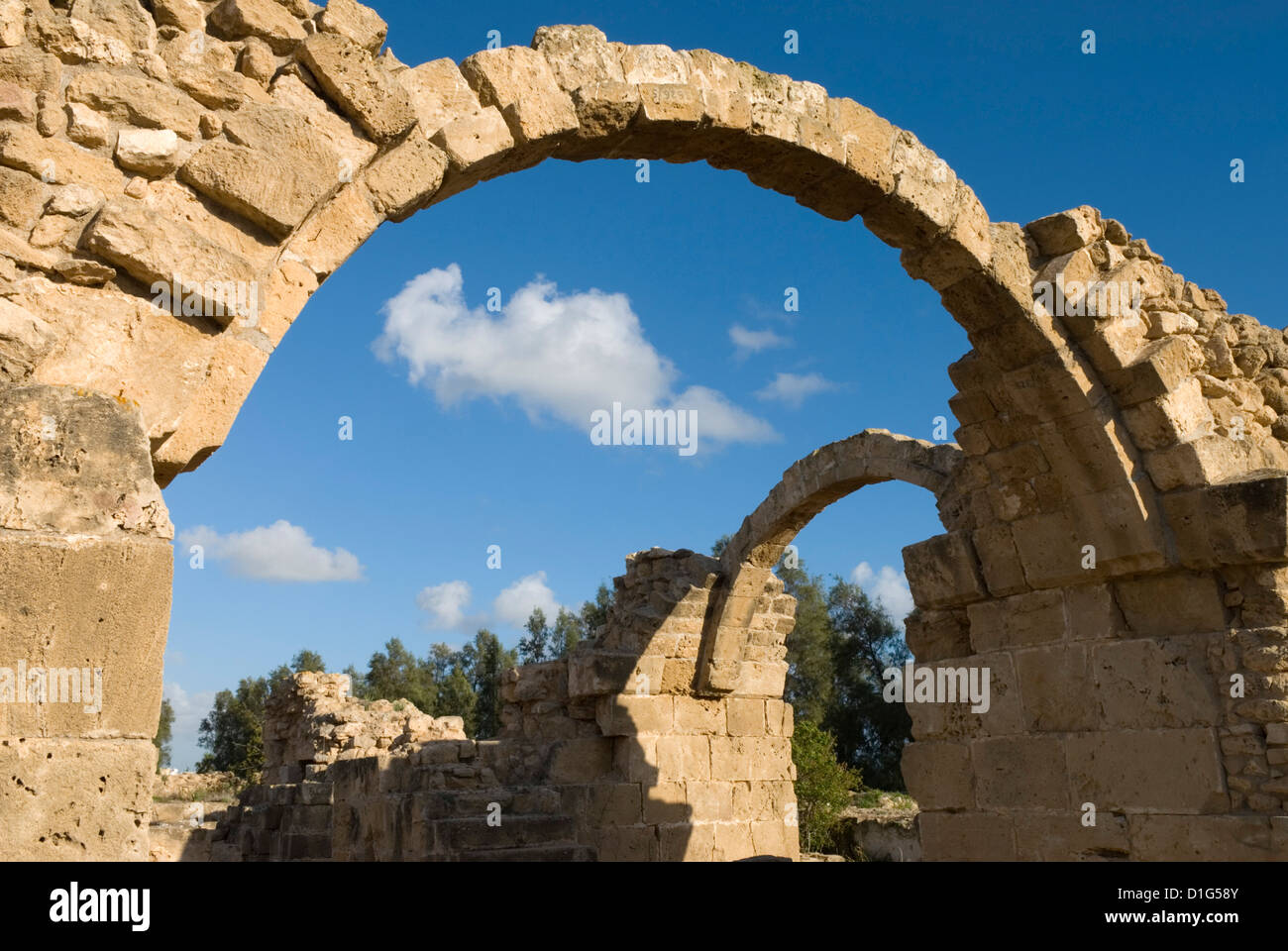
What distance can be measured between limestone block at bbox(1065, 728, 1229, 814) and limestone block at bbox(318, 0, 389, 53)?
15.3ft

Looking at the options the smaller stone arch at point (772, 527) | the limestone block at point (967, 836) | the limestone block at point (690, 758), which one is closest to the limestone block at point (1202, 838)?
the limestone block at point (967, 836)

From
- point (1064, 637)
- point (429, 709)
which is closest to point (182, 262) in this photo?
point (1064, 637)

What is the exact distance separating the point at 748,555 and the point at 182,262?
304 inches

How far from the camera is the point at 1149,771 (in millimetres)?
4922

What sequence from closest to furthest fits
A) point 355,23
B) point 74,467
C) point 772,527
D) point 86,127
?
point 74,467 < point 86,127 < point 355,23 < point 772,527

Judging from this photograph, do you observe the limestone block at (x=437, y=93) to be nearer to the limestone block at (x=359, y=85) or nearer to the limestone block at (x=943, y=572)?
the limestone block at (x=359, y=85)

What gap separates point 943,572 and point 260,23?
460 centimetres

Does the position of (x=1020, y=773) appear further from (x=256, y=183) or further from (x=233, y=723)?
(x=233, y=723)

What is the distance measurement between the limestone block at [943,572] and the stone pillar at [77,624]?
4517 millimetres

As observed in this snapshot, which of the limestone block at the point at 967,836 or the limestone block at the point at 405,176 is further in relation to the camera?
the limestone block at the point at 967,836

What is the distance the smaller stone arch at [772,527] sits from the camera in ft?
30.3

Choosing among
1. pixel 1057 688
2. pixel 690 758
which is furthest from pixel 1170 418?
pixel 690 758

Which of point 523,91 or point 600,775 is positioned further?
point 600,775

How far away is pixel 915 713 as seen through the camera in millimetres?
6051
